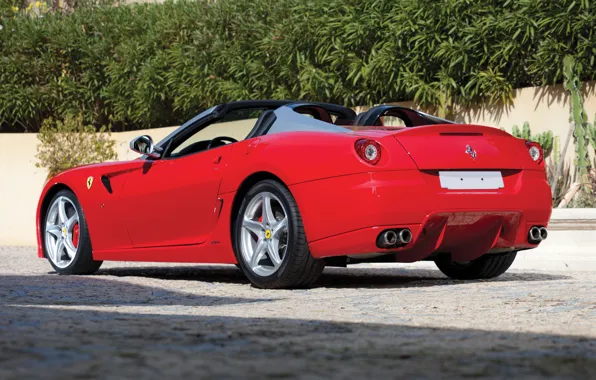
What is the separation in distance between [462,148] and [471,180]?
0.20m

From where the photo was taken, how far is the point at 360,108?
1529 cm

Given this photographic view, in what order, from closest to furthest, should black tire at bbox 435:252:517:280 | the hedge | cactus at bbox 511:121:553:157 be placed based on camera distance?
black tire at bbox 435:252:517:280
cactus at bbox 511:121:553:157
the hedge

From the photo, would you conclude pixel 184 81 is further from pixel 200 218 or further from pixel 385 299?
pixel 385 299

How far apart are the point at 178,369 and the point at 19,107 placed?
17.1m

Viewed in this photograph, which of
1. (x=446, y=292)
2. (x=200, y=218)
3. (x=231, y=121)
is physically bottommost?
(x=446, y=292)

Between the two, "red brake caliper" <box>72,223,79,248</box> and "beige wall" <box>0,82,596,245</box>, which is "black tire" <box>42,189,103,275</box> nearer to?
"red brake caliper" <box>72,223,79,248</box>

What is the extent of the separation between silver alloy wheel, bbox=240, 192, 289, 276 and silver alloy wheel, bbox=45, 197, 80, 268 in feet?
7.06

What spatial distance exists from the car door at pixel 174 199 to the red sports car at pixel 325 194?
0.4 inches

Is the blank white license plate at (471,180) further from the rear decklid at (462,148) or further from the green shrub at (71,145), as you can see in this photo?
the green shrub at (71,145)

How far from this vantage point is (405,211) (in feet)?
20.5

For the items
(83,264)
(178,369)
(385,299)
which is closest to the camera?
(178,369)

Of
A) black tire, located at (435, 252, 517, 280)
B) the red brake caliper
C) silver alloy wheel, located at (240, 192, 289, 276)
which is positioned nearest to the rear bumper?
silver alloy wheel, located at (240, 192, 289, 276)

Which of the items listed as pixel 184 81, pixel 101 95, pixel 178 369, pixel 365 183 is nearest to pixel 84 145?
pixel 101 95

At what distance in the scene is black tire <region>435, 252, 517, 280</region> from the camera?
762 centimetres
